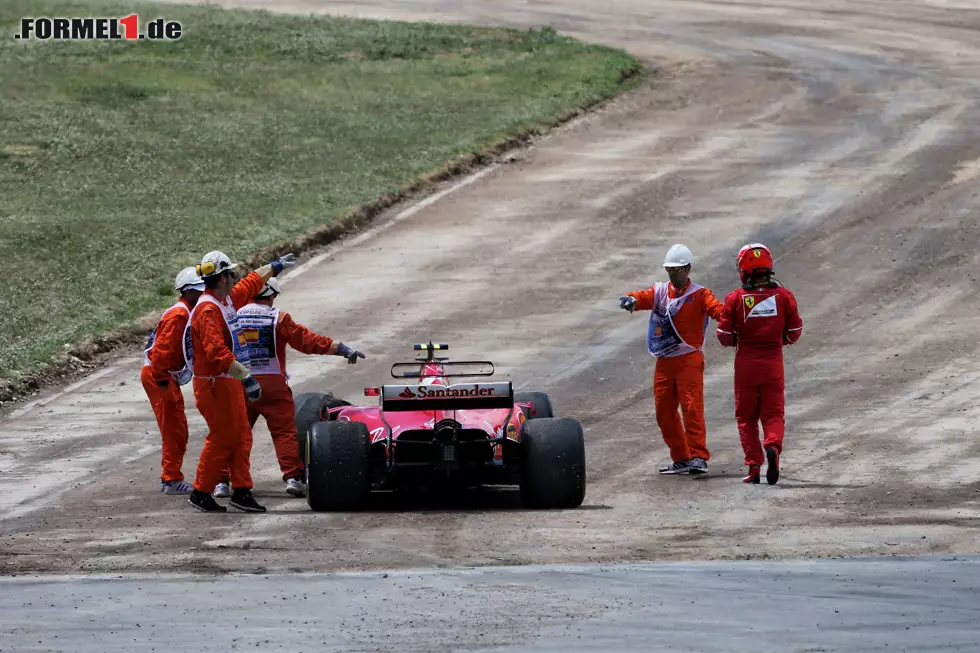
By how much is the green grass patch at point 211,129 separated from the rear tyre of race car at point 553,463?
8769 mm

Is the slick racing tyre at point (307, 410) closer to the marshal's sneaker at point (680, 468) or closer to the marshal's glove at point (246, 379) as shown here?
the marshal's glove at point (246, 379)

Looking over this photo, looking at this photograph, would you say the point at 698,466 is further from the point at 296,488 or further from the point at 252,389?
the point at 252,389

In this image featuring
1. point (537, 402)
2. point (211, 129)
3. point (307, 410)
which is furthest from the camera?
point (211, 129)

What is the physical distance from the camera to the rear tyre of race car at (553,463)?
1349cm

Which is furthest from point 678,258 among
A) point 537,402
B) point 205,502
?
point 205,502

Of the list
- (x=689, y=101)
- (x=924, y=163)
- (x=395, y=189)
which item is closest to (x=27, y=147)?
(x=395, y=189)

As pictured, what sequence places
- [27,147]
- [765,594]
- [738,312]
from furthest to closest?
[27,147] < [738,312] < [765,594]

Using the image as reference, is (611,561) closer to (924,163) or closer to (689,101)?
(924,163)

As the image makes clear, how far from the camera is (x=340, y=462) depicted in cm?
1341

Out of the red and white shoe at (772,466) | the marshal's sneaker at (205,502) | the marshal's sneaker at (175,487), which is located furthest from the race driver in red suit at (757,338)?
the marshal's sneaker at (175,487)

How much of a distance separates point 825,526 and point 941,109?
2390cm

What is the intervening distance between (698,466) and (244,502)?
4055mm

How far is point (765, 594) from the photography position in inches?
412

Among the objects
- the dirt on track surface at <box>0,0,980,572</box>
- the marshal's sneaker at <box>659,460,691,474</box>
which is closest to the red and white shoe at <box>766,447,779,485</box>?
the dirt on track surface at <box>0,0,980,572</box>
